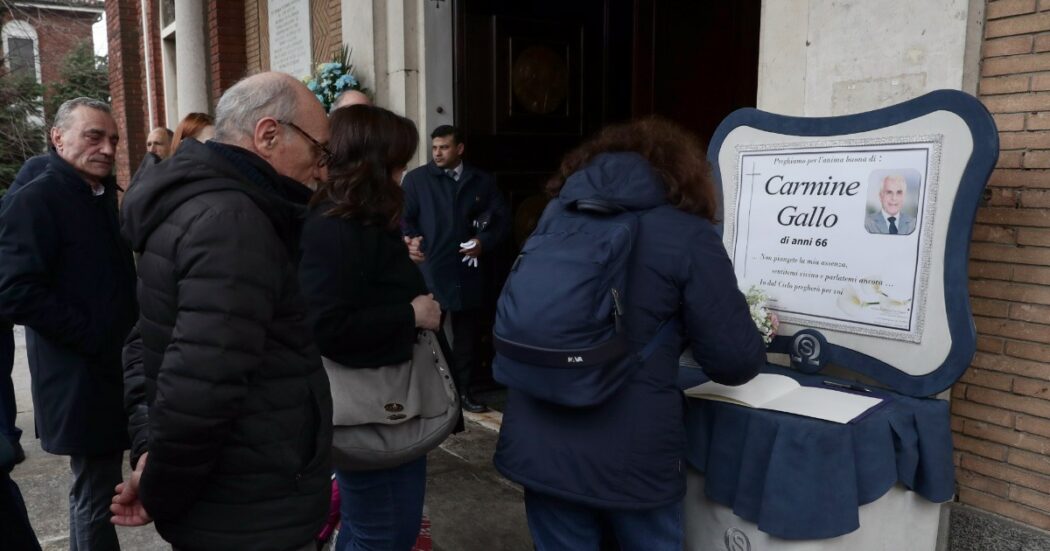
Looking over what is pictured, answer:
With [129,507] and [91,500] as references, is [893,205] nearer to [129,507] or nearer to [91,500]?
[129,507]

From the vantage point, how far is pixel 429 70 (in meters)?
5.40

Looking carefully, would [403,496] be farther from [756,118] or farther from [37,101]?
[37,101]

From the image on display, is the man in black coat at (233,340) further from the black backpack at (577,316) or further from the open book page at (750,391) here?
the open book page at (750,391)

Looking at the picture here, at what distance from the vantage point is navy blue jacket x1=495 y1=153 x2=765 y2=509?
6.23ft

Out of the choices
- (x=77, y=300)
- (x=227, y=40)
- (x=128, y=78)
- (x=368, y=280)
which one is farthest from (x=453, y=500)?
(x=128, y=78)

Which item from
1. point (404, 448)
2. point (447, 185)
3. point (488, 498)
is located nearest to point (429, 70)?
point (447, 185)

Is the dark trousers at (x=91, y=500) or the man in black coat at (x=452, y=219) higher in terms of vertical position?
the man in black coat at (x=452, y=219)

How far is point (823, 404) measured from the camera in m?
2.20

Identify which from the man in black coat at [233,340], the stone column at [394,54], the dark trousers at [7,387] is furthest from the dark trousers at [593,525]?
the stone column at [394,54]

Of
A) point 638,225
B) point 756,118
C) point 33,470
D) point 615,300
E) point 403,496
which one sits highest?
point 756,118

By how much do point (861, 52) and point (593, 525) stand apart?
196 centimetres

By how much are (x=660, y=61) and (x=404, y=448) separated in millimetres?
4332

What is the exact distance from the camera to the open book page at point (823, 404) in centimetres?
209

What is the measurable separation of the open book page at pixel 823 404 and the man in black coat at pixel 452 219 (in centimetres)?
302
